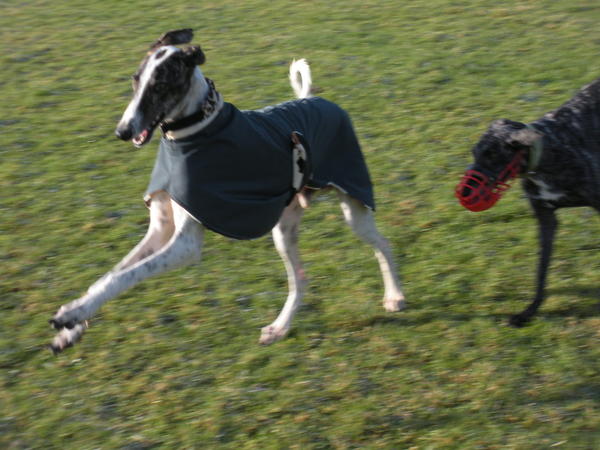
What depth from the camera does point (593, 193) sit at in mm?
4738

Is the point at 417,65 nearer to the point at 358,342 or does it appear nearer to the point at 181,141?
the point at 358,342

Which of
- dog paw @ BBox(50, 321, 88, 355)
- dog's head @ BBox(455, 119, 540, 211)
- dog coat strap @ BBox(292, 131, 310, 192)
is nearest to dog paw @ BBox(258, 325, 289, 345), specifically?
dog coat strap @ BBox(292, 131, 310, 192)

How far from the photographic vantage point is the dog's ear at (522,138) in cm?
458

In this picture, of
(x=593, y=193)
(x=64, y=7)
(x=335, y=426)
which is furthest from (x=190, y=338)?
(x=64, y=7)

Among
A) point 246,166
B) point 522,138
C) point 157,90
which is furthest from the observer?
point 522,138

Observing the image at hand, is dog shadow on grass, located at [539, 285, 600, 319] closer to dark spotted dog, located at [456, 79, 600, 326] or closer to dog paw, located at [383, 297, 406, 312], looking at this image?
dark spotted dog, located at [456, 79, 600, 326]

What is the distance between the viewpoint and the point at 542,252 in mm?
5180

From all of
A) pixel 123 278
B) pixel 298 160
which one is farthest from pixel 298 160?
pixel 123 278

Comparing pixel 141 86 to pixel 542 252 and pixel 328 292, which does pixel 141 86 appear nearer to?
pixel 328 292

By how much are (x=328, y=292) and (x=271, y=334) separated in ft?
2.34

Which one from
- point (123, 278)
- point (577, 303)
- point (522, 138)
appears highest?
point (522, 138)

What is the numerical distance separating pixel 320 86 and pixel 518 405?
555cm

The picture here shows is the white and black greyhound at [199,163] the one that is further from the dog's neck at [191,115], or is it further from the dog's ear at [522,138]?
the dog's ear at [522,138]

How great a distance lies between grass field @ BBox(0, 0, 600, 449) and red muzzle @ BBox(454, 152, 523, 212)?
3.25ft
